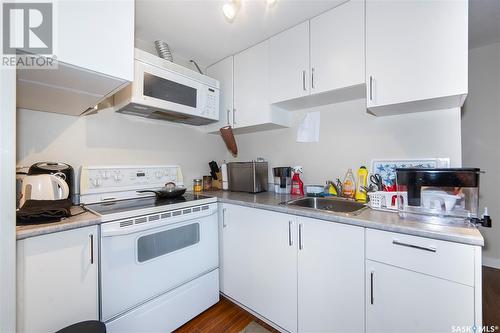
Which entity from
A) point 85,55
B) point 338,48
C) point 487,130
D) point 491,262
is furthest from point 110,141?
point 491,262

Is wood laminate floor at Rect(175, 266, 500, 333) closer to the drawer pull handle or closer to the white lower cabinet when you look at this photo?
the white lower cabinet

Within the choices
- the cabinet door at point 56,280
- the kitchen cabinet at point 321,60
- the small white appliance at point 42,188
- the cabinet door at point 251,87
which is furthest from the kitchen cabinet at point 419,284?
the small white appliance at point 42,188

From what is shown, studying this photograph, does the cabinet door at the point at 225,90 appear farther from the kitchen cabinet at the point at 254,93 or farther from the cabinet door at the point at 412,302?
the cabinet door at the point at 412,302

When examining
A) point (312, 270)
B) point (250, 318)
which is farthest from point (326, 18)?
point (250, 318)

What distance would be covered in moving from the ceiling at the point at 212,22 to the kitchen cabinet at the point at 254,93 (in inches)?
4.4

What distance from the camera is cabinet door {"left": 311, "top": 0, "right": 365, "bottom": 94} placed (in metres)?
1.39

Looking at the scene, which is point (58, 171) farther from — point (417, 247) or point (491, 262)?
point (491, 262)

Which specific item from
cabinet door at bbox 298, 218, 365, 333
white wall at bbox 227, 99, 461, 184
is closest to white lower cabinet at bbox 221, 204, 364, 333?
cabinet door at bbox 298, 218, 365, 333

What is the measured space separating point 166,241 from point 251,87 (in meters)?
1.46

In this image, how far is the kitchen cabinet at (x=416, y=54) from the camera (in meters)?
1.10

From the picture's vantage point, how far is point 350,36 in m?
1.42

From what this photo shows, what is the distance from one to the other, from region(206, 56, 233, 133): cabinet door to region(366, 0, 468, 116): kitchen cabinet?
1.21 metres

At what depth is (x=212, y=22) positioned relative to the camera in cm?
164

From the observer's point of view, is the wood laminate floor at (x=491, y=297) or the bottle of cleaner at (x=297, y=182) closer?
the wood laminate floor at (x=491, y=297)
